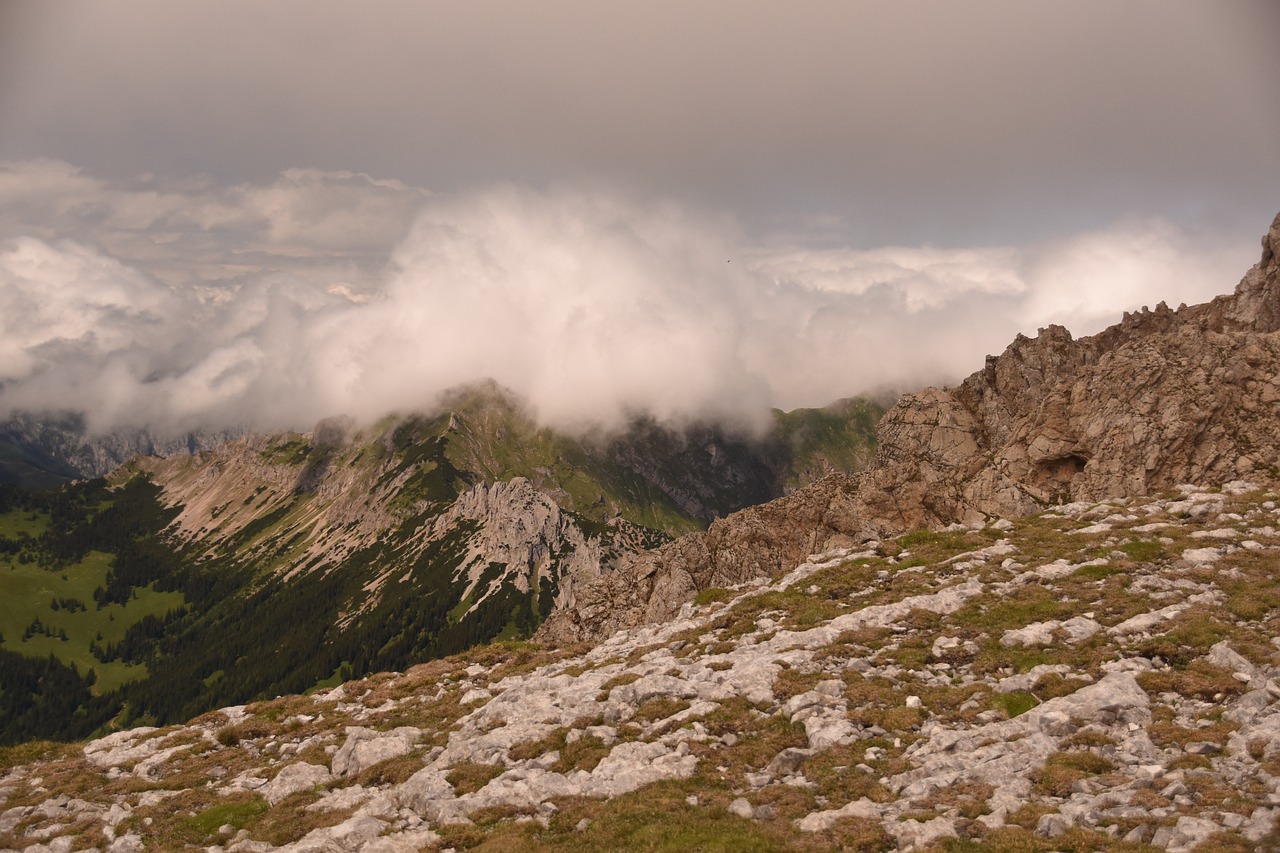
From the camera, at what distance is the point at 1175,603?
28297 mm

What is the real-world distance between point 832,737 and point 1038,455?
54.2m

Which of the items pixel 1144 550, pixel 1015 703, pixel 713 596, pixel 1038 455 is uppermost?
pixel 1038 455

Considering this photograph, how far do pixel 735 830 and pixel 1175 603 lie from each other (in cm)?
2134

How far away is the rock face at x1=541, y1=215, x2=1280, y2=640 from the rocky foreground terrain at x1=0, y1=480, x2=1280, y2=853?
1914 cm

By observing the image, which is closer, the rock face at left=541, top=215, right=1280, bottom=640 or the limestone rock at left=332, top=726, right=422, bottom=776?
the limestone rock at left=332, top=726, right=422, bottom=776

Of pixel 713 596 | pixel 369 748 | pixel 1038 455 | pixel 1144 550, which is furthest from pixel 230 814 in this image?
pixel 1038 455

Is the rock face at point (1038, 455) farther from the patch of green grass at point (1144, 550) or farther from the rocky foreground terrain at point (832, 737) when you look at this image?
the patch of green grass at point (1144, 550)

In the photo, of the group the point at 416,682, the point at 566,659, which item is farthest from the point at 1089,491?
the point at 416,682

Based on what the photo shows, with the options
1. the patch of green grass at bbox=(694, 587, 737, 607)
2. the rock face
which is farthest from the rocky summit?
the rock face

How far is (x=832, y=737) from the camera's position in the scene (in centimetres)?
2403

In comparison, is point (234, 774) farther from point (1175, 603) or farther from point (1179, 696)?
point (1175, 603)

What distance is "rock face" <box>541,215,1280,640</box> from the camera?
57.5 m

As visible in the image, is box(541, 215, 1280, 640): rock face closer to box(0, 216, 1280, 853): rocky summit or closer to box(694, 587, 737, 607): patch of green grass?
box(0, 216, 1280, 853): rocky summit

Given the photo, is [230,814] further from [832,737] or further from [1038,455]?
[1038,455]
